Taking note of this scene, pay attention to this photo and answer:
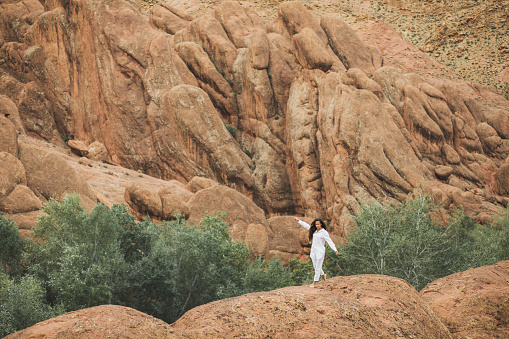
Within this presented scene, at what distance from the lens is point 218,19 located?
68.8 meters

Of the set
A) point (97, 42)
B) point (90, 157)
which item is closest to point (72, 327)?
point (90, 157)

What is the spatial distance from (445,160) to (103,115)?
44.3m

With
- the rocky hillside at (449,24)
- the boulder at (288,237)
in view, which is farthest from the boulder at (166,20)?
the boulder at (288,237)

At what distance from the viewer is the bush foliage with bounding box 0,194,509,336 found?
19750 mm

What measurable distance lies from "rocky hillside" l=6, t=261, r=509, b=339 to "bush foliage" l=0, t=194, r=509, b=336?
8716mm

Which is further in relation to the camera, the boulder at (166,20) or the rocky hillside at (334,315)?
the boulder at (166,20)

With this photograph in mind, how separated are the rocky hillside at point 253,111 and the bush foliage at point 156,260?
13.8 m

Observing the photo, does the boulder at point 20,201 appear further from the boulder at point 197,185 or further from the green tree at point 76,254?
the boulder at point 197,185

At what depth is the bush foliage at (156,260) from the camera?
64.8 ft

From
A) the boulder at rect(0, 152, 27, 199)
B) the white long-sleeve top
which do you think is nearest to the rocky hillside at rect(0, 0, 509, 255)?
the boulder at rect(0, 152, 27, 199)

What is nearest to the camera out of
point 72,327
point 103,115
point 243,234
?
point 72,327

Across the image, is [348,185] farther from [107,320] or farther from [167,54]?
[107,320]

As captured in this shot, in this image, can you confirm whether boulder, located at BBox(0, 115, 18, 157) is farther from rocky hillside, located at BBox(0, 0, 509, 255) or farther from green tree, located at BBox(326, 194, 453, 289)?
green tree, located at BBox(326, 194, 453, 289)

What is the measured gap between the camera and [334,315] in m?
11.4
